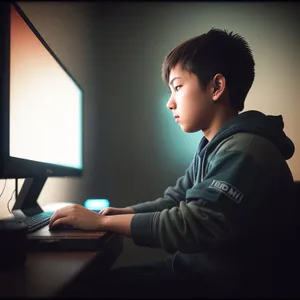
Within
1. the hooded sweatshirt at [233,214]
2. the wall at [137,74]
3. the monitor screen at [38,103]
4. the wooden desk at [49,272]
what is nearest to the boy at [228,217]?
the hooded sweatshirt at [233,214]

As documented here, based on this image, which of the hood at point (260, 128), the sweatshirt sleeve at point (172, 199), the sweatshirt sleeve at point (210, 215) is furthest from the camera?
the sweatshirt sleeve at point (172, 199)

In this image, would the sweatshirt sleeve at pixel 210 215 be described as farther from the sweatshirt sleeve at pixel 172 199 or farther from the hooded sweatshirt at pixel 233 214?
the sweatshirt sleeve at pixel 172 199

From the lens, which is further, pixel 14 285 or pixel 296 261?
pixel 296 261

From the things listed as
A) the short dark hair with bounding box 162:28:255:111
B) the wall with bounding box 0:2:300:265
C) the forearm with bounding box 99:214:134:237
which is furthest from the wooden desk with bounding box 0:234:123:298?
the wall with bounding box 0:2:300:265

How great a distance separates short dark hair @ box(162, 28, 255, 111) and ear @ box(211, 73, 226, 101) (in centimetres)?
1

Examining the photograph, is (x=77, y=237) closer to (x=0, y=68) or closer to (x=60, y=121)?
(x=0, y=68)

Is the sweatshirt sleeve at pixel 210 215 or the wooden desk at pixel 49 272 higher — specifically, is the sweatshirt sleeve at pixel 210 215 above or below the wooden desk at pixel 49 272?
above

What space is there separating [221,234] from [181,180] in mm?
532

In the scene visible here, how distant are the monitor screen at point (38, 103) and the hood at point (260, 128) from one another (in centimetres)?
51

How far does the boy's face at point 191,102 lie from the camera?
954mm

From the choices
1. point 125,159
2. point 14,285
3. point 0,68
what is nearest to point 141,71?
point 125,159

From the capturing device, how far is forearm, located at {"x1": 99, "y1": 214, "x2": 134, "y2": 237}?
0.71 m

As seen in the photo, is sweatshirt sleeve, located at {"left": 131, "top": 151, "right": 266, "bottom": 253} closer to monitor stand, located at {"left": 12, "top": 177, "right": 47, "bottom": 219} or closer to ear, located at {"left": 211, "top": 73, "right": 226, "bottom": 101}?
ear, located at {"left": 211, "top": 73, "right": 226, "bottom": 101}

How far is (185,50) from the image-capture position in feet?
3.21
